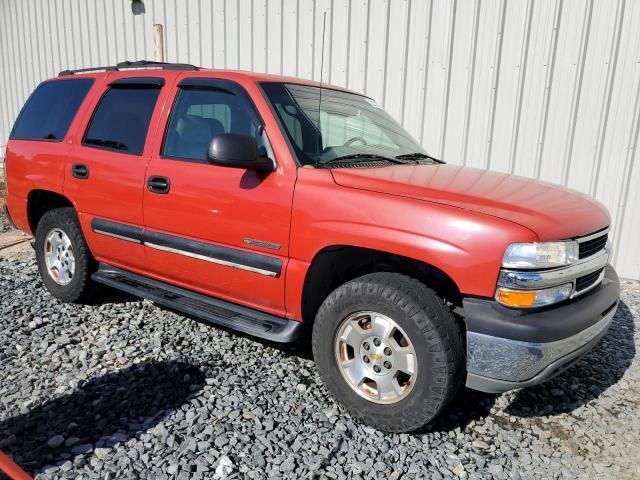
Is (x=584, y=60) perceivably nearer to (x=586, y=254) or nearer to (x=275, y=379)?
(x=586, y=254)

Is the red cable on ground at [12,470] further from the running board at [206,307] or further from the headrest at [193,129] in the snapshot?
the headrest at [193,129]

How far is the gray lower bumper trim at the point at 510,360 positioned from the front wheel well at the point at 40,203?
351 cm

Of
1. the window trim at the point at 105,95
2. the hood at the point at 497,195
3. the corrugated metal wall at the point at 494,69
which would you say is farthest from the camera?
the corrugated metal wall at the point at 494,69

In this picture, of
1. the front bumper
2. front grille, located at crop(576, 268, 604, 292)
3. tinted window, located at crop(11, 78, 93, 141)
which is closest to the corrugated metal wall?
front grille, located at crop(576, 268, 604, 292)

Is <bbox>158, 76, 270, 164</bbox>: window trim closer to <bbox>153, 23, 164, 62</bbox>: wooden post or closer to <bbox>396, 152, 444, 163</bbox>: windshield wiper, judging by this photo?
<bbox>396, 152, 444, 163</bbox>: windshield wiper

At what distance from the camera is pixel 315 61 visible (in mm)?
6727

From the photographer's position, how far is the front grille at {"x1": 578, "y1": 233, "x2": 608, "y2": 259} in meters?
2.42

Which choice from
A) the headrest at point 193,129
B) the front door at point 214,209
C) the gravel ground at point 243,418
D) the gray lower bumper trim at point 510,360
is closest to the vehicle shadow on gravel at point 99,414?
the gravel ground at point 243,418

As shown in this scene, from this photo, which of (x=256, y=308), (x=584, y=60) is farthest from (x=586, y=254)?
(x=584, y=60)

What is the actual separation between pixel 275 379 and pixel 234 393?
303 mm

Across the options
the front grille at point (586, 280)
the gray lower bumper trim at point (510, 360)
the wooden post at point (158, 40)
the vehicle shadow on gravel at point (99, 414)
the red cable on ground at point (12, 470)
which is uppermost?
the wooden post at point (158, 40)

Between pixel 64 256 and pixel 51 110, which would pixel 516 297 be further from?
pixel 51 110

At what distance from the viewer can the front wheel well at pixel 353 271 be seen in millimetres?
2547

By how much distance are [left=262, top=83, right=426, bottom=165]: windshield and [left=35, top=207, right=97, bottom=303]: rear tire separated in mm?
2095
